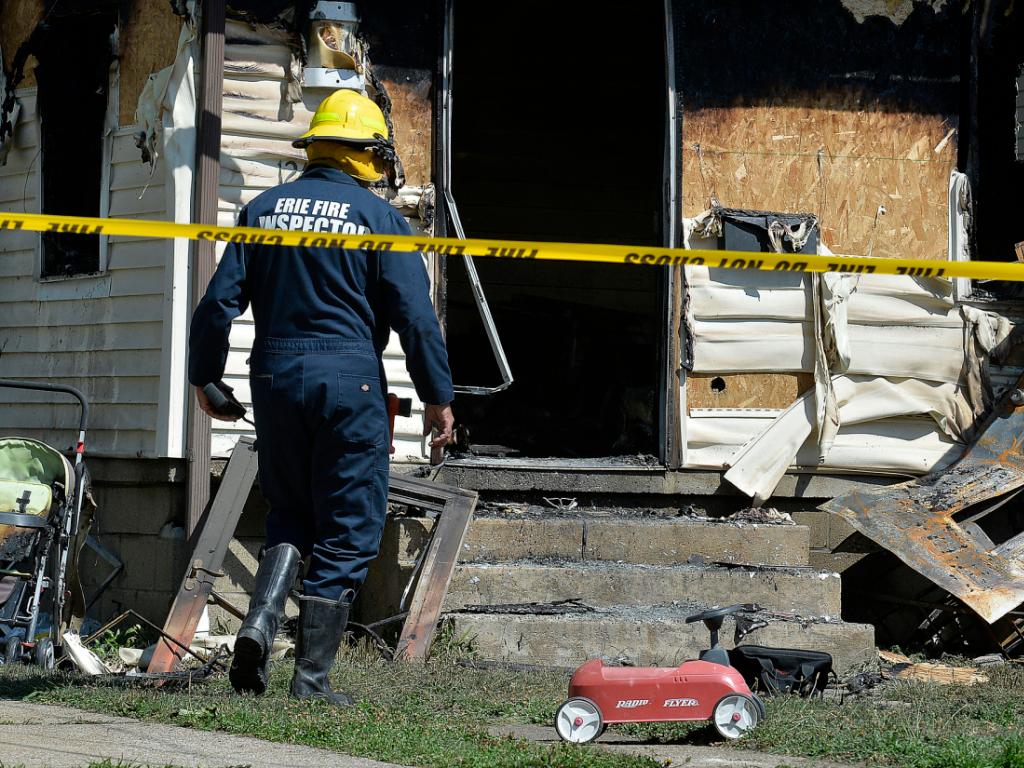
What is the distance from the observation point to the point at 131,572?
833 cm

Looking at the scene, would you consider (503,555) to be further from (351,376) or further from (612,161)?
(612,161)

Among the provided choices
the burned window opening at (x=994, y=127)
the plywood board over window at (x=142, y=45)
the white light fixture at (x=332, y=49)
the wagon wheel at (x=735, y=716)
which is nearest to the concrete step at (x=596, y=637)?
the wagon wheel at (x=735, y=716)

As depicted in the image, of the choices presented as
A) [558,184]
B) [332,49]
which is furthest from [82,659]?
[558,184]

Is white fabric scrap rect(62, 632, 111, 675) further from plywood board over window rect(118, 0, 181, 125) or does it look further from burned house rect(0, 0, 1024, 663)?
plywood board over window rect(118, 0, 181, 125)

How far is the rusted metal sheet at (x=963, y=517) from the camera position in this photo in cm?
756

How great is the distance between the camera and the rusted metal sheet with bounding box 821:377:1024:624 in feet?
24.8

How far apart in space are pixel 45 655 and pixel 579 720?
2.87 meters

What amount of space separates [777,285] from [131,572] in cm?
426

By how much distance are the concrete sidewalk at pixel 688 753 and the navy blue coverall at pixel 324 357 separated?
952mm

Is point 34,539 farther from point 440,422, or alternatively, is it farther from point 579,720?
point 579,720

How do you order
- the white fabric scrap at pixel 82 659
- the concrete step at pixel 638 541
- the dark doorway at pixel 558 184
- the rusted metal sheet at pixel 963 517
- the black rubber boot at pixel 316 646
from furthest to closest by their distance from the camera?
1. the dark doorway at pixel 558 184
2. the concrete step at pixel 638 541
3. the rusted metal sheet at pixel 963 517
4. the white fabric scrap at pixel 82 659
5. the black rubber boot at pixel 316 646

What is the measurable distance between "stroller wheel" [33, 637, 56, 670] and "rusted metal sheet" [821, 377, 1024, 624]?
173 inches

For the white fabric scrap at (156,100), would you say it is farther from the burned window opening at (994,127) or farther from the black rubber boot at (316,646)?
the burned window opening at (994,127)

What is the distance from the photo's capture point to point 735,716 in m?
4.65
